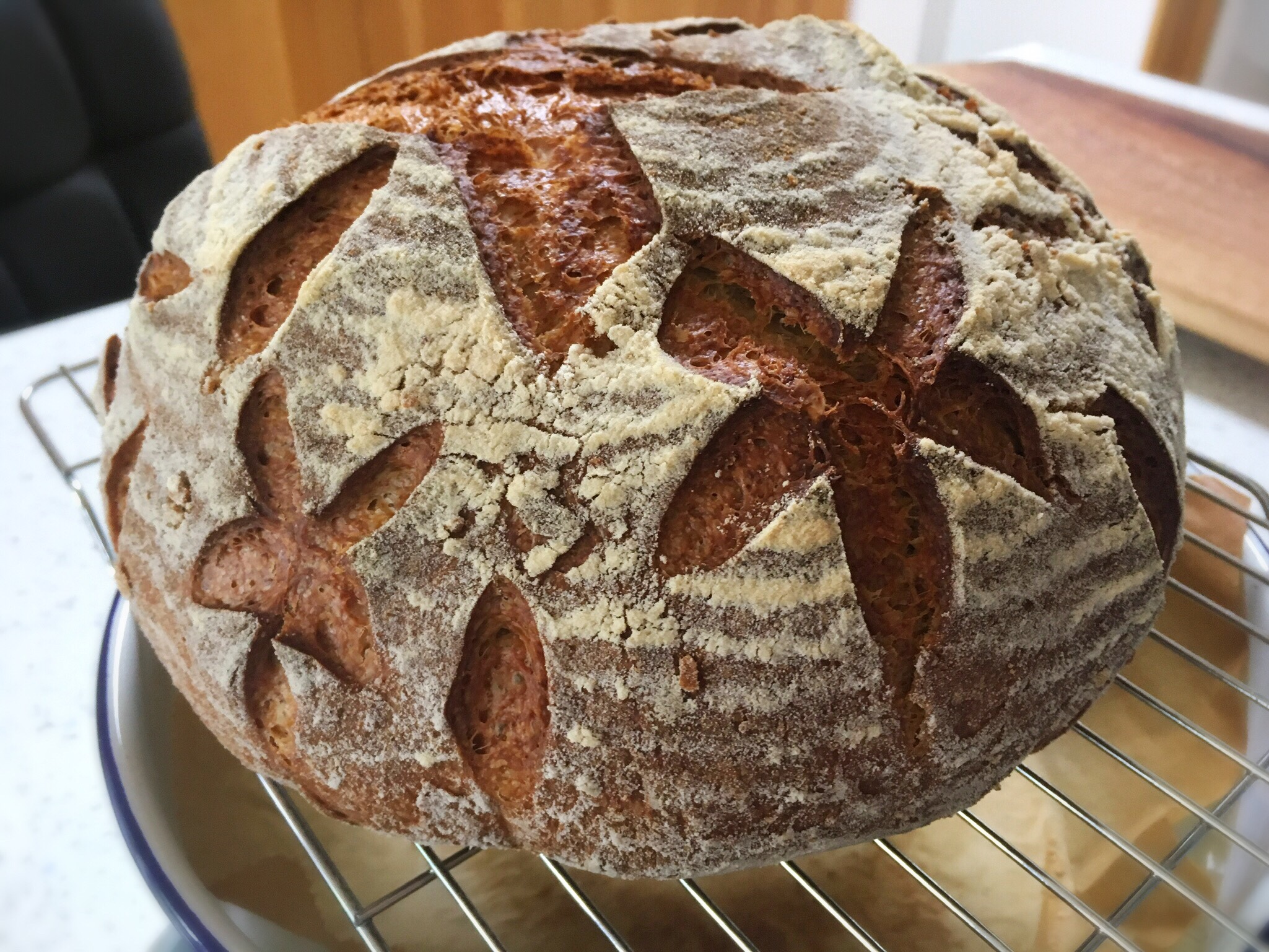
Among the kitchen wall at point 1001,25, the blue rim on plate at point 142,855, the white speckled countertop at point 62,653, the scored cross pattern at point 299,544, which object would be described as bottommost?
the white speckled countertop at point 62,653

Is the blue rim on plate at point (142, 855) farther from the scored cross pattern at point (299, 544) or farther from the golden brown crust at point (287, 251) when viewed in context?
the golden brown crust at point (287, 251)

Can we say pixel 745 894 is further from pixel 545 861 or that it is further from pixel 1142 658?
pixel 1142 658

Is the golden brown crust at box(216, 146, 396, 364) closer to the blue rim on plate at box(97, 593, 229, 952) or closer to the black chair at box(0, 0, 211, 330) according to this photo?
the blue rim on plate at box(97, 593, 229, 952)

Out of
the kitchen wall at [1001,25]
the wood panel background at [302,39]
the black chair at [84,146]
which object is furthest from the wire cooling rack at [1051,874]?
the kitchen wall at [1001,25]

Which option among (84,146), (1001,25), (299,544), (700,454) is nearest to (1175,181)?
(700,454)

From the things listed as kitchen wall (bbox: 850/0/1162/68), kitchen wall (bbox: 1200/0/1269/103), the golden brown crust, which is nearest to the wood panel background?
kitchen wall (bbox: 850/0/1162/68)

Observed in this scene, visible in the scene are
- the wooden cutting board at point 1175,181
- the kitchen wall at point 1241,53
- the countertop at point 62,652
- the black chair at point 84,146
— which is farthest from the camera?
the kitchen wall at point 1241,53
